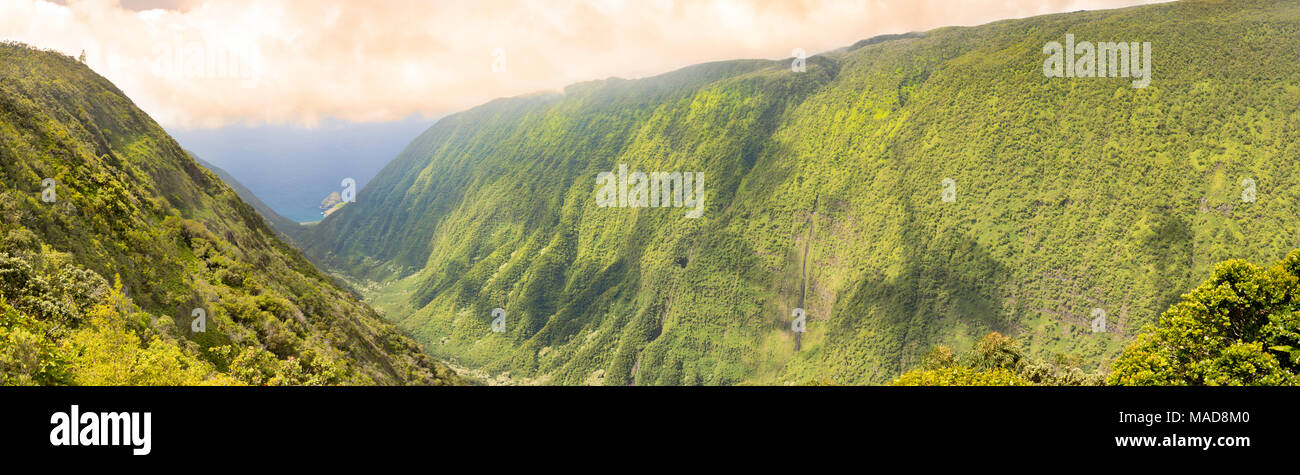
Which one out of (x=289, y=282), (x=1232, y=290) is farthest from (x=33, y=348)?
(x=289, y=282)

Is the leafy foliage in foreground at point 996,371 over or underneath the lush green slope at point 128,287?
underneath
